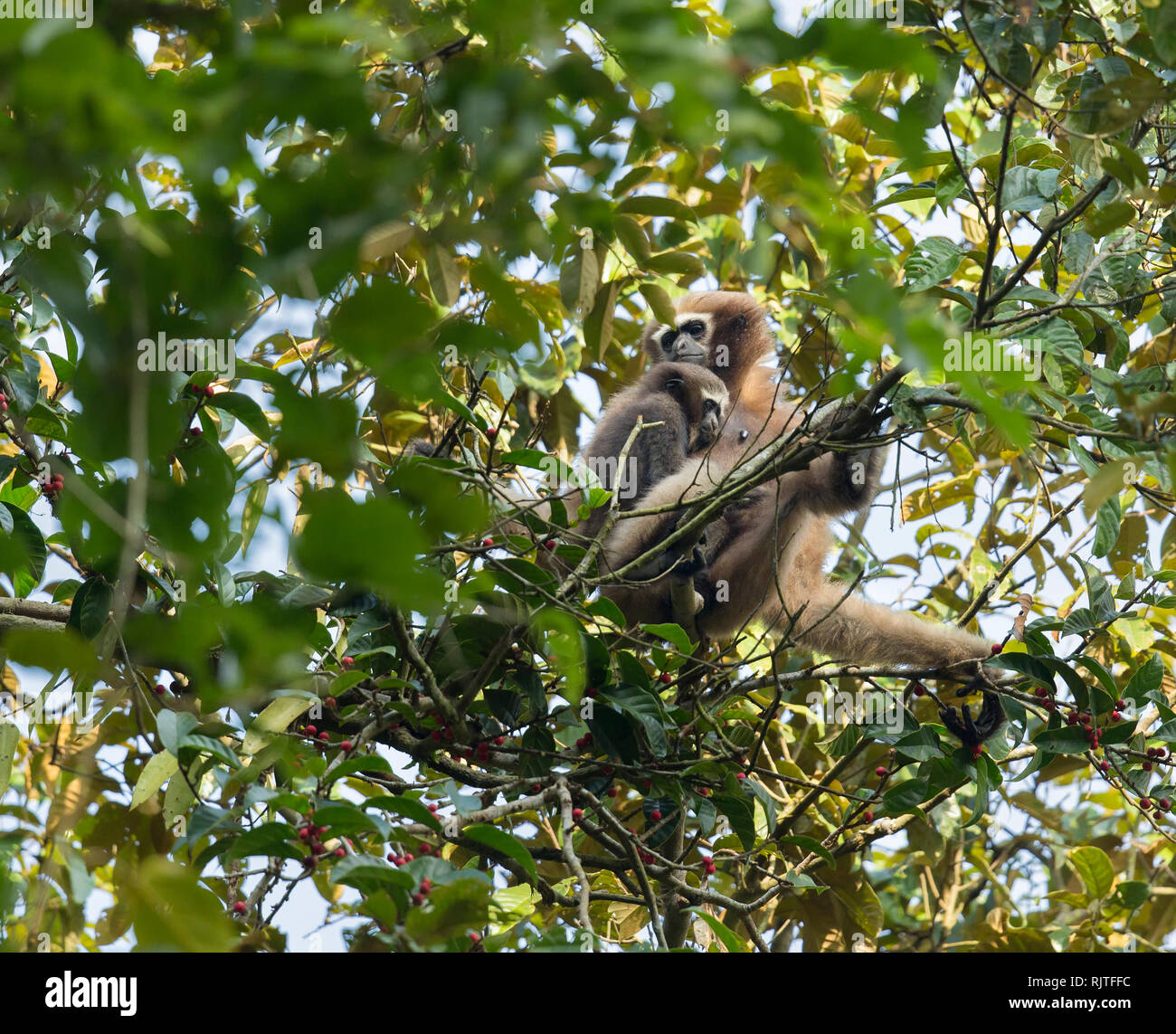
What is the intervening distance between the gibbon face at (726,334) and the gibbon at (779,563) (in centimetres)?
30

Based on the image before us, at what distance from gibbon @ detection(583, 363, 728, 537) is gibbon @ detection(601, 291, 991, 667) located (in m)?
0.17

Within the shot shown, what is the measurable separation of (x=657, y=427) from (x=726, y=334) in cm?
152

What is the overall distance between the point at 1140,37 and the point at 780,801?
3974 mm

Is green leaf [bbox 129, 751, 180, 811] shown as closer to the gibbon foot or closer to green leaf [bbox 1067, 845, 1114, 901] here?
the gibbon foot

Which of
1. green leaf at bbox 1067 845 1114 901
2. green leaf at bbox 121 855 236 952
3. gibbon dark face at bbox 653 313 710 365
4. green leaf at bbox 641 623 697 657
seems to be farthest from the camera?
gibbon dark face at bbox 653 313 710 365

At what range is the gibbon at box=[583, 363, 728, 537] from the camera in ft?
18.8

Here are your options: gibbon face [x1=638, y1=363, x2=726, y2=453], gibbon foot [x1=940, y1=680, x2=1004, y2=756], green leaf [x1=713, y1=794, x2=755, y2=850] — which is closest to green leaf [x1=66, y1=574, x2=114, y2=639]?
green leaf [x1=713, y1=794, x2=755, y2=850]

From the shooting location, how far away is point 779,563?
5.64m

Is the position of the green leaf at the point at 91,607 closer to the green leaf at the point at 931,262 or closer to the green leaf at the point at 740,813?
the green leaf at the point at 740,813

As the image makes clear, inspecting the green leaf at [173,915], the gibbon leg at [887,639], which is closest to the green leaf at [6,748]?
the green leaf at [173,915]

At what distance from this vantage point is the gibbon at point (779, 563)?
479cm

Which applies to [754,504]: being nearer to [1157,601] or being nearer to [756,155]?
[1157,601]
